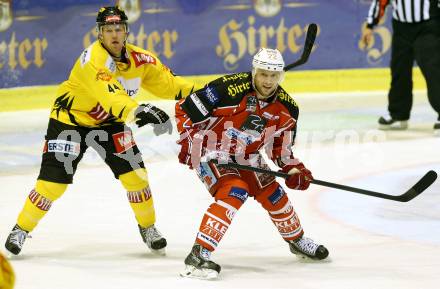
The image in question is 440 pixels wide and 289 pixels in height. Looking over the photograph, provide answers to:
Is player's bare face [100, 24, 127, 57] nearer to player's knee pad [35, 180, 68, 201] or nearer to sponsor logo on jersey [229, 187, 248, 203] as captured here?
player's knee pad [35, 180, 68, 201]

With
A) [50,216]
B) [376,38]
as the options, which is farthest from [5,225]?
[376,38]

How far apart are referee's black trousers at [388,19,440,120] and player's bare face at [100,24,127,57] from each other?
4.22 meters

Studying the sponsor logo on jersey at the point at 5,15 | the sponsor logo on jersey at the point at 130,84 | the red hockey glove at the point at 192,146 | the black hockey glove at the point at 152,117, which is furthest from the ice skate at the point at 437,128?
the black hockey glove at the point at 152,117

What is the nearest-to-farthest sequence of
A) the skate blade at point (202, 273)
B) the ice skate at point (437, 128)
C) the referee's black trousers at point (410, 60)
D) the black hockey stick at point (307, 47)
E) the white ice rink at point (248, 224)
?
the skate blade at point (202, 273), the white ice rink at point (248, 224), the black hockey stick at point (307, 47), the ice skate at point (437, 128), the referee's black trousers at point (410, 60)

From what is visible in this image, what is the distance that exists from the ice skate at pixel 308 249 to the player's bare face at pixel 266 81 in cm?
67

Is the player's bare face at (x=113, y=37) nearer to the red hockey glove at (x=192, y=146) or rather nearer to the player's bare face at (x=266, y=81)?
the red hockey glove at (x=192, y=146)

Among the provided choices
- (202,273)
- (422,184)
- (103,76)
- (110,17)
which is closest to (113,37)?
(110,17)

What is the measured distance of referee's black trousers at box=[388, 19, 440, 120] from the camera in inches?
329

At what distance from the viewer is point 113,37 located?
182 inches

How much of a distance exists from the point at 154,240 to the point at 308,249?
0.69 metres

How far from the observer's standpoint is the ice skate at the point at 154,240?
4.75m

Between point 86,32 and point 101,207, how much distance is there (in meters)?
3.59

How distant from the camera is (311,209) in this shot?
5770mm

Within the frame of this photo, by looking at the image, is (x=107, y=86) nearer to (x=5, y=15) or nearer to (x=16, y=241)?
(x=16, y=241)
